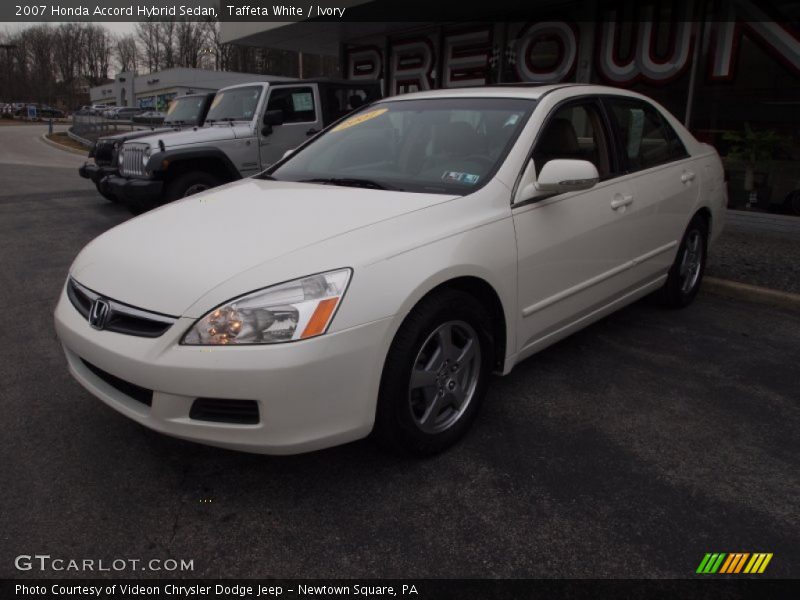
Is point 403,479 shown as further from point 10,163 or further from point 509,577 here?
point 10,163

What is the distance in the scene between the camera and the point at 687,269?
4762mm

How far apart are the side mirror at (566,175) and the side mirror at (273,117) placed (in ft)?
18.5

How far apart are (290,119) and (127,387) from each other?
6.55 meters

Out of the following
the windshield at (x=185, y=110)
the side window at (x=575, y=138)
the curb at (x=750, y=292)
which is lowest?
the curb at (x=750, y=292)

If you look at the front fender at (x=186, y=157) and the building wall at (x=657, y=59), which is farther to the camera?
the building wall at (x=657, y=59)

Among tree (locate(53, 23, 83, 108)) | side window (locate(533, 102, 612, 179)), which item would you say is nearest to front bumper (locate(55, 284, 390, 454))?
side window (locate(533, 102, 612, 179))

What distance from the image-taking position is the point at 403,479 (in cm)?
258

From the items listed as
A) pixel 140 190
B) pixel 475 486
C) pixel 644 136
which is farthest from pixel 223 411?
pixel 140 190

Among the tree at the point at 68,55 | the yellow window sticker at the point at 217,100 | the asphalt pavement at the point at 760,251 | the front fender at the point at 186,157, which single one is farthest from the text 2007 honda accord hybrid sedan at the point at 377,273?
the tree at the point at 68,55

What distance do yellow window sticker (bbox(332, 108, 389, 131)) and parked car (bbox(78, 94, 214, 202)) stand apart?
192 inches

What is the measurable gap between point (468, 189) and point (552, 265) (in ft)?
1.98

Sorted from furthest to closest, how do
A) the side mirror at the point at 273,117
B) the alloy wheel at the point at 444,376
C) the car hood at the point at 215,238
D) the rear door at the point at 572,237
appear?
the side mirror at the point at 273,117 → the rear door at the point at 572,237 → the alloy wheel at the point at 444,376 → the car hood at the point at 215,238

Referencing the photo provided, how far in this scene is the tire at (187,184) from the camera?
7379mm

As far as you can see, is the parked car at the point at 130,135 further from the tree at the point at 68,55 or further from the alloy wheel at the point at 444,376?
the tree at the point at 68,55
